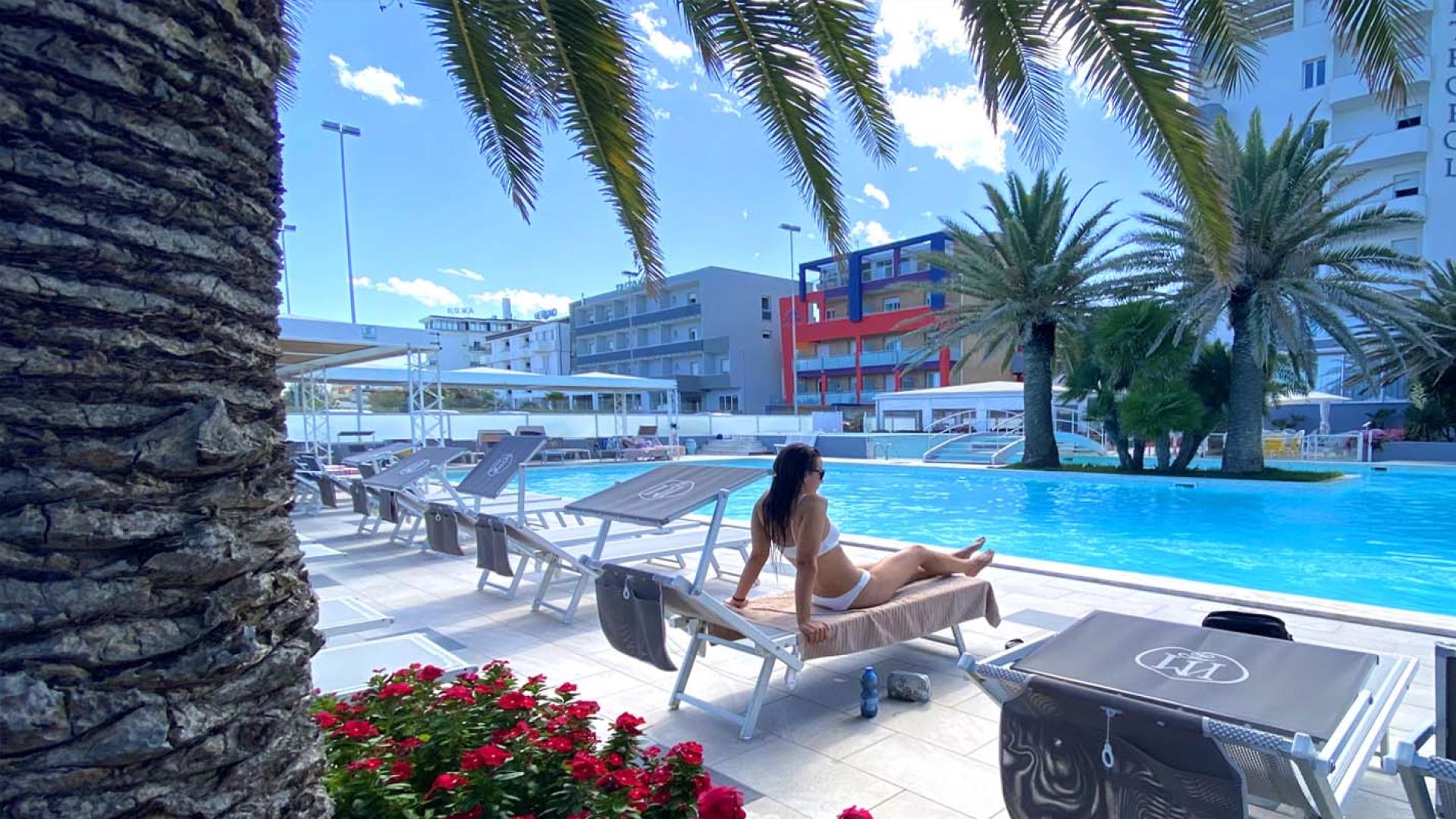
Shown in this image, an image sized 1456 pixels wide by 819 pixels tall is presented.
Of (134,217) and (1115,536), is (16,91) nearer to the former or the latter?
(134,217)

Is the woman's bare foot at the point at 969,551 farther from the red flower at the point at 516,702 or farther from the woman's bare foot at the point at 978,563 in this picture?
the red flower at the point at 516,702

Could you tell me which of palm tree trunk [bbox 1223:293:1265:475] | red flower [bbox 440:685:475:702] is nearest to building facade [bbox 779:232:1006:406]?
palm tree trunk [bbox 1223:293:1265:475]

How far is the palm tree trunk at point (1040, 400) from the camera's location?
18.4 metres

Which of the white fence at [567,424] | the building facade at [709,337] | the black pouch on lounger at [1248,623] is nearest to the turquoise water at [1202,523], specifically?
the black pouch on lounger at [1248,623]

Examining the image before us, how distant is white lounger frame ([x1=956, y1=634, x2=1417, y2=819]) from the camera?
1.84 m

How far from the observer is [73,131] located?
4.04 ft

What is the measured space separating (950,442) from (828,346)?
79.4 feet

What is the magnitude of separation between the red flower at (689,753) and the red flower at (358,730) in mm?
904

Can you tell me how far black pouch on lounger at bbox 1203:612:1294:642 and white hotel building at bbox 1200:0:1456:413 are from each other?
29.7m

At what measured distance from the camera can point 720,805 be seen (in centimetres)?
174

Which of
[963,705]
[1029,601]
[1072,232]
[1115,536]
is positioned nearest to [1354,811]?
[963,705]

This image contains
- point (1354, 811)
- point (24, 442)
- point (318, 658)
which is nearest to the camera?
point (24, 442)

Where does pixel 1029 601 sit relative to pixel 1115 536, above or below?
above

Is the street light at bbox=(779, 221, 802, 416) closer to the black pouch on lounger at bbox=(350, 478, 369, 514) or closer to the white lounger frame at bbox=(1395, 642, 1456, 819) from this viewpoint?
the black pouch on lounger at bbox=(350, 478, 369, 514)
